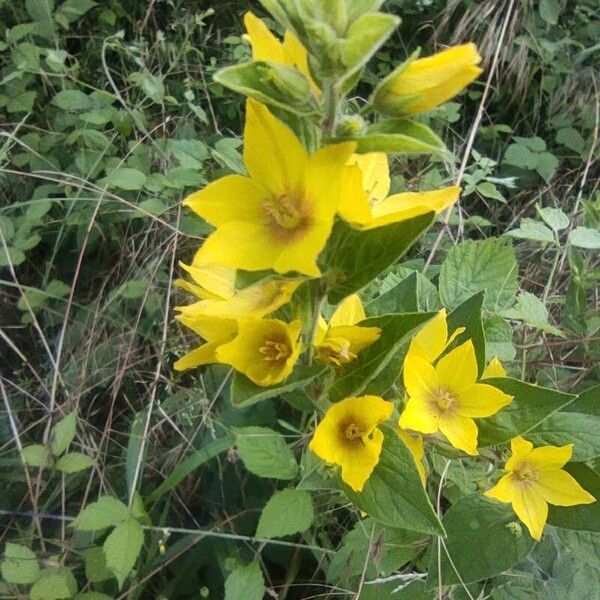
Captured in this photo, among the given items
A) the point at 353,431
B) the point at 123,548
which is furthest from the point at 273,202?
the point at 123,548

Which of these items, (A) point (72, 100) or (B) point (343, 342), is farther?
(A) point (72, 100)

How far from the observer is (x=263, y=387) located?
611 millimetres

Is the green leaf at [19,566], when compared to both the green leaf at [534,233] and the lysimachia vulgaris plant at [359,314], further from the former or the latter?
the green leaf at [534,233]

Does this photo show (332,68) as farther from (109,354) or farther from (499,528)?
(109,354)

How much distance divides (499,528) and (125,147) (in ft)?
3.85

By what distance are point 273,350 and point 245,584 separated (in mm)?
493

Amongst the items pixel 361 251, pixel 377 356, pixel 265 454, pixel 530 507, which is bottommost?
pixel 265 454

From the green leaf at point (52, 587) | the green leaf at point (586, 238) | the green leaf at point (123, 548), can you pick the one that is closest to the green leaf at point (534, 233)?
the green leaf at point (586, 238)

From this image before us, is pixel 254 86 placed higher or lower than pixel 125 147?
higher

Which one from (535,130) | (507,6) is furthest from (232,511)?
(507,6)

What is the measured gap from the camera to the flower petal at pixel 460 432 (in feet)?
2.21

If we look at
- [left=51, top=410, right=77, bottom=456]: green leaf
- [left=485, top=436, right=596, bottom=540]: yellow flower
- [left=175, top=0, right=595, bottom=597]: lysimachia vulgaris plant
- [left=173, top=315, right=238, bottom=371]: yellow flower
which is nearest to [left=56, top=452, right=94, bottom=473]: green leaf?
[left=51, top=410, right=77, bottom=456]: green leaf

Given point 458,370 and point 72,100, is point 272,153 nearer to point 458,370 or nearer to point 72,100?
point 458,370

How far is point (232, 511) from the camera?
3.93 feet
